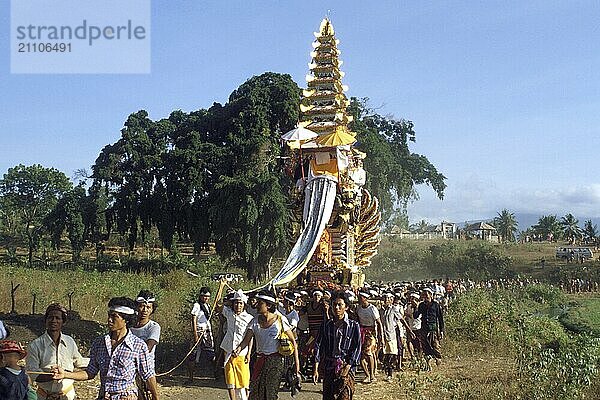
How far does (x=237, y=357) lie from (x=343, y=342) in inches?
55.3

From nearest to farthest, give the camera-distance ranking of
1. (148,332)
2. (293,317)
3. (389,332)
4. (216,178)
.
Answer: (148,332), (293,317), (389,332), (216,178)

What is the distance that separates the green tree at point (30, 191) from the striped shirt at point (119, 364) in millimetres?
41987

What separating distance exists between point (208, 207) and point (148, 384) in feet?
69.4

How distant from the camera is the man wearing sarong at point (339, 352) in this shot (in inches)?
257

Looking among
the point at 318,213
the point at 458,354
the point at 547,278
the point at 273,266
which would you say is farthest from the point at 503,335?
the point at 547,278

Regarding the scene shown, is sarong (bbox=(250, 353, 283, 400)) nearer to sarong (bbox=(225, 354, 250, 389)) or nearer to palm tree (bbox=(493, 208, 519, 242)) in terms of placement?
sarong (bbox=(225, 354, 250, 389))

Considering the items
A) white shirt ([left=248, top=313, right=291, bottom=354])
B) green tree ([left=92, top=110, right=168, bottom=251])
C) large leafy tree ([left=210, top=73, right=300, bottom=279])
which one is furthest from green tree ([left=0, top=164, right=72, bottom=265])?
white shirt ([left=248, top=313, right=291, bottom=354])

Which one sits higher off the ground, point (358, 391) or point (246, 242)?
point (246, 242)

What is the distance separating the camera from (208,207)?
85.0 ft

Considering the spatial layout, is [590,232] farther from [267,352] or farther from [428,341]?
[267,352]

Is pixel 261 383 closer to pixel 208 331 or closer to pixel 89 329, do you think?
pixel 208 331

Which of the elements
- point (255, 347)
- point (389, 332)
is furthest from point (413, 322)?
point (255, 347)

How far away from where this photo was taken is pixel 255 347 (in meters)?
7.20

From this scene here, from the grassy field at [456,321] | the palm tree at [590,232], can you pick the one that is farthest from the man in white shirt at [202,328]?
the palm tree at [590,232]
